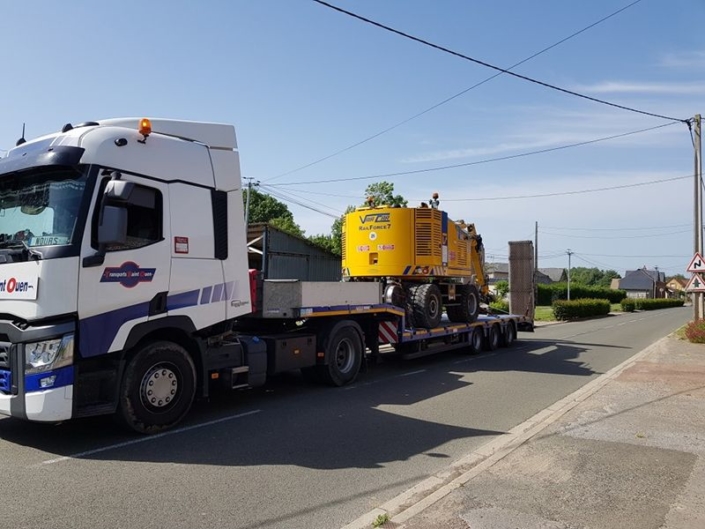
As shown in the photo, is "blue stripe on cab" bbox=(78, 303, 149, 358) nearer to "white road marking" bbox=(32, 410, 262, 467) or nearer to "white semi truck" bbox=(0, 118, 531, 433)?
"white semi truck" bbox=(0, 118, 531, 433)

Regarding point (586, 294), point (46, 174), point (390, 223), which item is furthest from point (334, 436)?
point (586, 294)

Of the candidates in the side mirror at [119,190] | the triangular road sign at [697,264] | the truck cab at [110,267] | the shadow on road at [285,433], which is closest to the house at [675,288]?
the triangular road sign at [697,264]

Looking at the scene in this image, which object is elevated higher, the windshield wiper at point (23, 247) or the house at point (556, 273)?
the house at point (556, 273)

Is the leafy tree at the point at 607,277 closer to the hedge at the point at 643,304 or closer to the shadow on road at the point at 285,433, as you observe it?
the hedge at the point at 643,304

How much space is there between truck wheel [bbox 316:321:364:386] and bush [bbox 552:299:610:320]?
30.8m

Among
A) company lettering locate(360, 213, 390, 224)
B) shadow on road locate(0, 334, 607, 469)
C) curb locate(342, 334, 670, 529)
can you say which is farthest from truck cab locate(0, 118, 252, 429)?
company lettering locate(360, 213, 390, 224)

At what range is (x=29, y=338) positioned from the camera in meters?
5.36

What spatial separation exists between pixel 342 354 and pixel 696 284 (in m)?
15.6

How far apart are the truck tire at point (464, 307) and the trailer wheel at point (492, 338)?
1.35 m

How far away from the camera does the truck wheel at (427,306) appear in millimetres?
12633

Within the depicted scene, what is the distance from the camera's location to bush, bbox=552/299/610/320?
37.6 metres

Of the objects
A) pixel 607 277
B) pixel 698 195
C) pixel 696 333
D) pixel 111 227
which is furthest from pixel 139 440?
pixel 607 277

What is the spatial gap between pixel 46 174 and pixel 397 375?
7537 millimetres

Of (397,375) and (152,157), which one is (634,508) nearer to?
(152,157)
